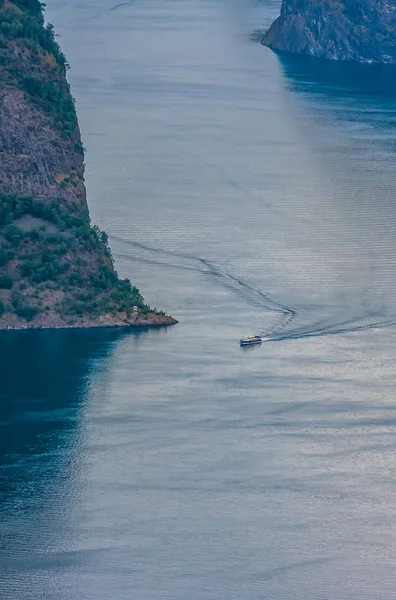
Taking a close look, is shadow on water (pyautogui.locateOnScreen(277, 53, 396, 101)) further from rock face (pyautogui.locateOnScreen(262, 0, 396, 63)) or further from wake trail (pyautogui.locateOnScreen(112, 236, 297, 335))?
wake trail (pyautogui.locateOnScreen(112, 236, 297, 335))

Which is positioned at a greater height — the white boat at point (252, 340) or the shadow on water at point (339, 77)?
the white boat at point (252, 340)

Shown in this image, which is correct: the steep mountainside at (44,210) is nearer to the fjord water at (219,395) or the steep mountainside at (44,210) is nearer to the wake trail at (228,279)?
the fjord water at (219,395)

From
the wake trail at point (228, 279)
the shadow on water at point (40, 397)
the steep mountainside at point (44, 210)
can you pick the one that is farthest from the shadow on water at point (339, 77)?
the shadow on water at point (40, 397)

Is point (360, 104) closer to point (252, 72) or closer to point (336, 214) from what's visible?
point (252, 72)

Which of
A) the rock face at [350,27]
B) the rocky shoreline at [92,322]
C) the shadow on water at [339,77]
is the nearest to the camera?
the rocky shoreline at [92,322]

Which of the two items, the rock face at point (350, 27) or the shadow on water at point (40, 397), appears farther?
the rock face at point (350, 27)

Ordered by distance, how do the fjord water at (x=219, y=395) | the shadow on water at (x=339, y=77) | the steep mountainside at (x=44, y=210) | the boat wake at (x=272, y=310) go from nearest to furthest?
1. the fjord water at (x=219, y=395)
2. the boat wake at (x=272, y=310)
3. the steep mountainside at (x=44, y=210)
4. the shadow on water at (x=339, y=77)

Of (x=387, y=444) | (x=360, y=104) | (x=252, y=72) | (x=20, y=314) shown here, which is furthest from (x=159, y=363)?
(x=252, y=72)

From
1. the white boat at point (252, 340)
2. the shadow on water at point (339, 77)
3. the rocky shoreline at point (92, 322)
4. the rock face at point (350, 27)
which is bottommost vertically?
the shadow on water at point (339, 77)
